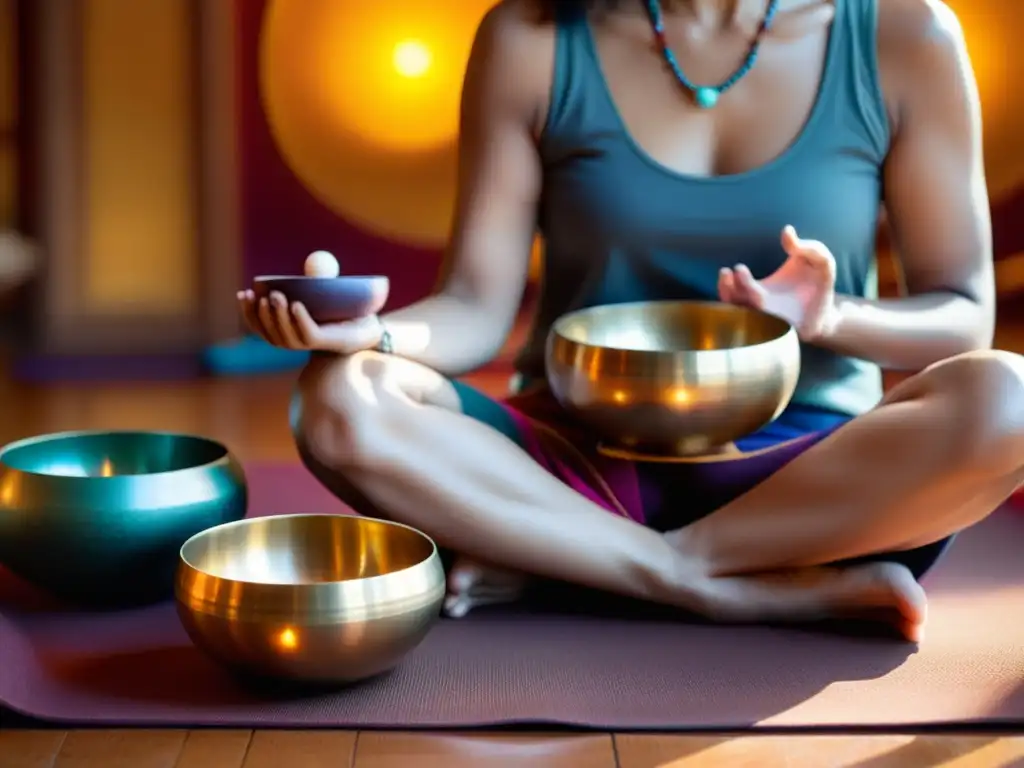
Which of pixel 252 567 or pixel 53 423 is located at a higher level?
pixel 252 567

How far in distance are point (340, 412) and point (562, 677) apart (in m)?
0.34

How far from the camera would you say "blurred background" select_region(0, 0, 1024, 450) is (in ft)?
11.1

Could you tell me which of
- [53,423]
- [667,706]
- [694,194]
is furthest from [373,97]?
[667,706]

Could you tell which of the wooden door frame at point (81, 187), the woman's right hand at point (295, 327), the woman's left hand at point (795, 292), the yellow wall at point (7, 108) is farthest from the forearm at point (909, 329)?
the yellow wall at point (7, 108)

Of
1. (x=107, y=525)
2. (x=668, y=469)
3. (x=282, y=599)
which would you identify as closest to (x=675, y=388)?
(x=668, y=469)

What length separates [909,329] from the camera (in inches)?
58.1

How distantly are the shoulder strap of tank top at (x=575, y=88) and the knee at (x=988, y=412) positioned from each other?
1.70ft

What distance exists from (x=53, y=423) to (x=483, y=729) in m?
1.68

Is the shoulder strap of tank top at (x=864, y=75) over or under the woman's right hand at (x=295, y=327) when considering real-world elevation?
over

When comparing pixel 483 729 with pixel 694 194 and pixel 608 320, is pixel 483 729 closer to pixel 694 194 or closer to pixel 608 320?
pixel 608 320

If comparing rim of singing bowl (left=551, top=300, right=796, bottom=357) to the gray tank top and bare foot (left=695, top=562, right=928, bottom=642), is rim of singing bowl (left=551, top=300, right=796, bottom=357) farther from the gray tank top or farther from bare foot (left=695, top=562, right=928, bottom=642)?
bare foot (left=695, top=562, right=928, bottom=642)

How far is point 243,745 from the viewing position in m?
1.12

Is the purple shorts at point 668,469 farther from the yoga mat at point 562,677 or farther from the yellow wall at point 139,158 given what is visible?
the yellow wall at point 139,158

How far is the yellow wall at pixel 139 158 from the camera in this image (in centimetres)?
338
